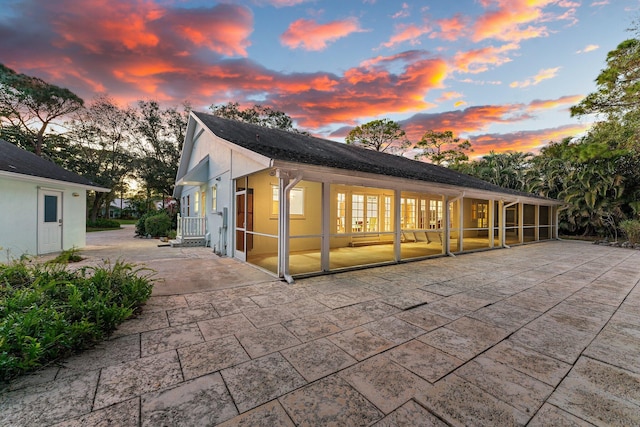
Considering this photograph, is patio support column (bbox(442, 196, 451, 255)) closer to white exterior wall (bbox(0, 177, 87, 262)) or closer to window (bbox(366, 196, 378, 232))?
window (bbox(366, 196, 378, 232))

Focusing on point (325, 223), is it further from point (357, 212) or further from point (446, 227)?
point (357, 212)

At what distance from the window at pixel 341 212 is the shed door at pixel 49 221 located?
949cm

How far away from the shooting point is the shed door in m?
7.71

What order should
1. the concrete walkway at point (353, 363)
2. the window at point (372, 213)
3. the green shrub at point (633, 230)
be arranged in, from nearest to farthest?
the concrete walkway at point (353, 363), the green shrub at point (633, 230), the window at point (372, 213)

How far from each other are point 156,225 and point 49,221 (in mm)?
5612

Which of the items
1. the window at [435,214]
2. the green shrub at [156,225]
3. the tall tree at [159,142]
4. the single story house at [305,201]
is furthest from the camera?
the tall tree at [159,142]

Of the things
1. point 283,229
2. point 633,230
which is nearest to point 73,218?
point 283,229

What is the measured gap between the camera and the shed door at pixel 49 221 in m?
7.71

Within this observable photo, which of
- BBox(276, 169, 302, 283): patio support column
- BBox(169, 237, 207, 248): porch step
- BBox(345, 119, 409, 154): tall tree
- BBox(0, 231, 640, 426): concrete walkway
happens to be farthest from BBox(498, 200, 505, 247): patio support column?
BBox(345, 119, 409, 154): tall tree

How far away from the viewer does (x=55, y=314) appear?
2.44 m

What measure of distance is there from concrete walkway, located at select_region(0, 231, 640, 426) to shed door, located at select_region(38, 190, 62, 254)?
22.2 ft

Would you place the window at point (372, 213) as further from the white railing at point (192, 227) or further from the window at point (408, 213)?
the white railing at point (192, 227)

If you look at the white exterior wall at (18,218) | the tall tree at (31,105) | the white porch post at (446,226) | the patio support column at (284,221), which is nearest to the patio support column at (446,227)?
the white porch post at (446,226)

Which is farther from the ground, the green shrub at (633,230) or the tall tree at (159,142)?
the tall tree at (159,142)
